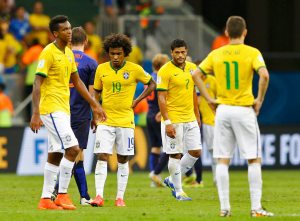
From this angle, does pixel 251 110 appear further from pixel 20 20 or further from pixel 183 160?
pixel 20 20

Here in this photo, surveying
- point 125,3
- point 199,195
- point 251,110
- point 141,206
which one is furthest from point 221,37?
point 251,110

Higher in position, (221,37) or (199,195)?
(221,37)

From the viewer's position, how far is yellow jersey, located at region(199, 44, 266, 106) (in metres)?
13.6

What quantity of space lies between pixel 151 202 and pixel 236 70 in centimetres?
376

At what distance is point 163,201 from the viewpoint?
17016mm

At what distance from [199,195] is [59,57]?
179 inches

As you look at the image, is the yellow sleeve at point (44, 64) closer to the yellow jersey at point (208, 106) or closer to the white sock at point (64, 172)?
the white sock at point (64, 172)

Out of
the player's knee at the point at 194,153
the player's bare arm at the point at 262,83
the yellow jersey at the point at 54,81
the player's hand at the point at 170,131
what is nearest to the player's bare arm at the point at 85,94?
the yellow jersey at the point at 54,81

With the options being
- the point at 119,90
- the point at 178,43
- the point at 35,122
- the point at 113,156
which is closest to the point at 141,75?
the point at 119,90

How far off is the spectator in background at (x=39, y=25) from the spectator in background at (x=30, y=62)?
1.04m

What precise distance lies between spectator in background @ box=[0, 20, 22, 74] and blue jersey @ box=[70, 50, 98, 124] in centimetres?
1225

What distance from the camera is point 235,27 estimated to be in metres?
13.5

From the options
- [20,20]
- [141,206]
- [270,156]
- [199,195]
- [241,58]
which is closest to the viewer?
[241,58]

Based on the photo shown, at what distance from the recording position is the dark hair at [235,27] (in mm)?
13516
